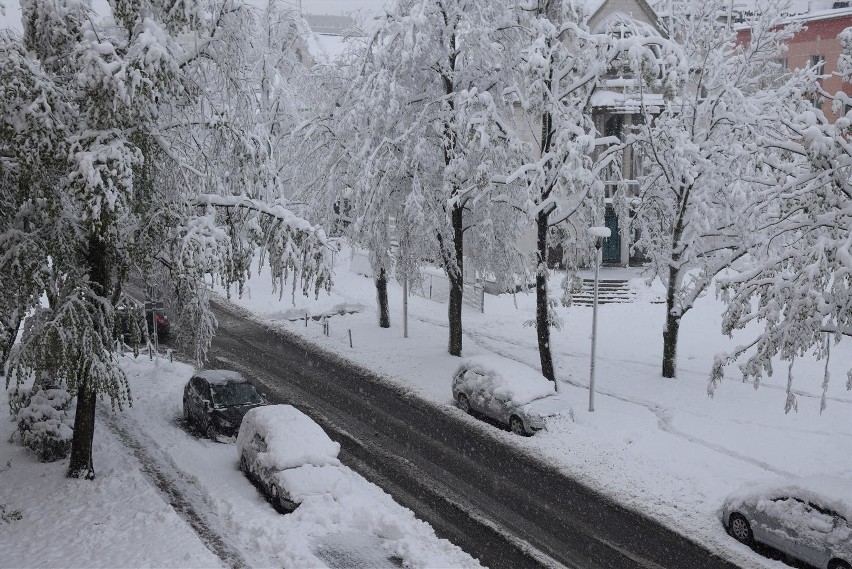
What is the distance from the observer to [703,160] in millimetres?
20594

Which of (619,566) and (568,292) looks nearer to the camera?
(619,566)

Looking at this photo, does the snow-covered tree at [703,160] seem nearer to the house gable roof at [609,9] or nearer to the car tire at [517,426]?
the car tire at [517,426]

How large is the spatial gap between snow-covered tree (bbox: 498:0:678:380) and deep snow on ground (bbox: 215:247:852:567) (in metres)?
3.53

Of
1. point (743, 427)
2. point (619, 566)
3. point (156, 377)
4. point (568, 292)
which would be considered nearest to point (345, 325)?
point (156, 377)

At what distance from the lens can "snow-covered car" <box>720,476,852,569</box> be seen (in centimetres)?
1212

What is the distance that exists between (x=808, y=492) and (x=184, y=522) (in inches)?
454

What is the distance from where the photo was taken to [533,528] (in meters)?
14.0

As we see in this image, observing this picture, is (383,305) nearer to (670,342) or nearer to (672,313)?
(670,342)

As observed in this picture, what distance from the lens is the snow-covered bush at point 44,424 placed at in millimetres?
15773

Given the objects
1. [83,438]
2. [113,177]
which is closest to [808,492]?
[113,177]

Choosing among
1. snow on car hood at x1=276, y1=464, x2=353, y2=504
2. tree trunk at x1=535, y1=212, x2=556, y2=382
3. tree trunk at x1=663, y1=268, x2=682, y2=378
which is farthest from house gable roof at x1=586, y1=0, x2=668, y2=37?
snow on car hood at x1=276, y1=464, x2=353, y2=504

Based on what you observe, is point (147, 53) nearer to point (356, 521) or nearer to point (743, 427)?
point (356, 521)

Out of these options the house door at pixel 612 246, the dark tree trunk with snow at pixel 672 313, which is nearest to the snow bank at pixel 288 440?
the dark tree trunk with snow at pixel 672 313

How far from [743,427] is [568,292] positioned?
5.99 metres
